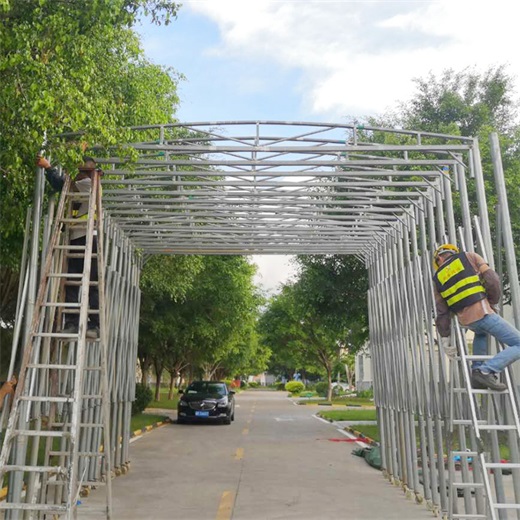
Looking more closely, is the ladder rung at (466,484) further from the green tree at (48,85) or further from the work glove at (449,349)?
the green tree at (48,85)

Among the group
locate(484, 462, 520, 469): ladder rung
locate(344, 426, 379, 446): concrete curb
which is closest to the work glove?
locate(484, 462, 520, 469): ladder rung

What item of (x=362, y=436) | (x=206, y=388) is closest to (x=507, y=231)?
(x=362, y=436)

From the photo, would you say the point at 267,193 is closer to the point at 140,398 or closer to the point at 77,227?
the point at 77,227

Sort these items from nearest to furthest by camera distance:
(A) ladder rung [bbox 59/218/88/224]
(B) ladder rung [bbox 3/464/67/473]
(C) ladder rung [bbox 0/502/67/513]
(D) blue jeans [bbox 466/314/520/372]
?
(C) ladder rung [bbox 0/502/67/513] < (B) ladder rung [bbox 3/464/67/473] < (D) blue jeans [bbox 466/314/520/372] < (A) ladder rung [bbox 59/218/88/224]

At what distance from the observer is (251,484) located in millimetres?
10617

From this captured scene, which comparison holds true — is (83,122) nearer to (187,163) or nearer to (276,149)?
(187,163)

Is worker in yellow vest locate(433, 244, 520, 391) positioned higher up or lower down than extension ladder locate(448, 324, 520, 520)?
higher up

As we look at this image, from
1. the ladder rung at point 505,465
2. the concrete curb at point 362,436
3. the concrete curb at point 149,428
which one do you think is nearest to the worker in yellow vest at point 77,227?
the ladder rung at point 505,465

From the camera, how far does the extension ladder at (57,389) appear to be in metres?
5.62

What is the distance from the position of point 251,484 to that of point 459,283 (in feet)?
20.2

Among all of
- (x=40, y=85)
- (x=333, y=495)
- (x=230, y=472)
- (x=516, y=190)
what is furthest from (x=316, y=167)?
(x=516, y=190)

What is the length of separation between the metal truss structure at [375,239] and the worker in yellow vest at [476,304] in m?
0.20

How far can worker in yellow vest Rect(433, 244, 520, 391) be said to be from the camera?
593 centimetres

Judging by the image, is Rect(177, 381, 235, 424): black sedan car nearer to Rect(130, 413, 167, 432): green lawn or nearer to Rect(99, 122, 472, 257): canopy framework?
Rect(130, 413, 167, 432): green lawn
